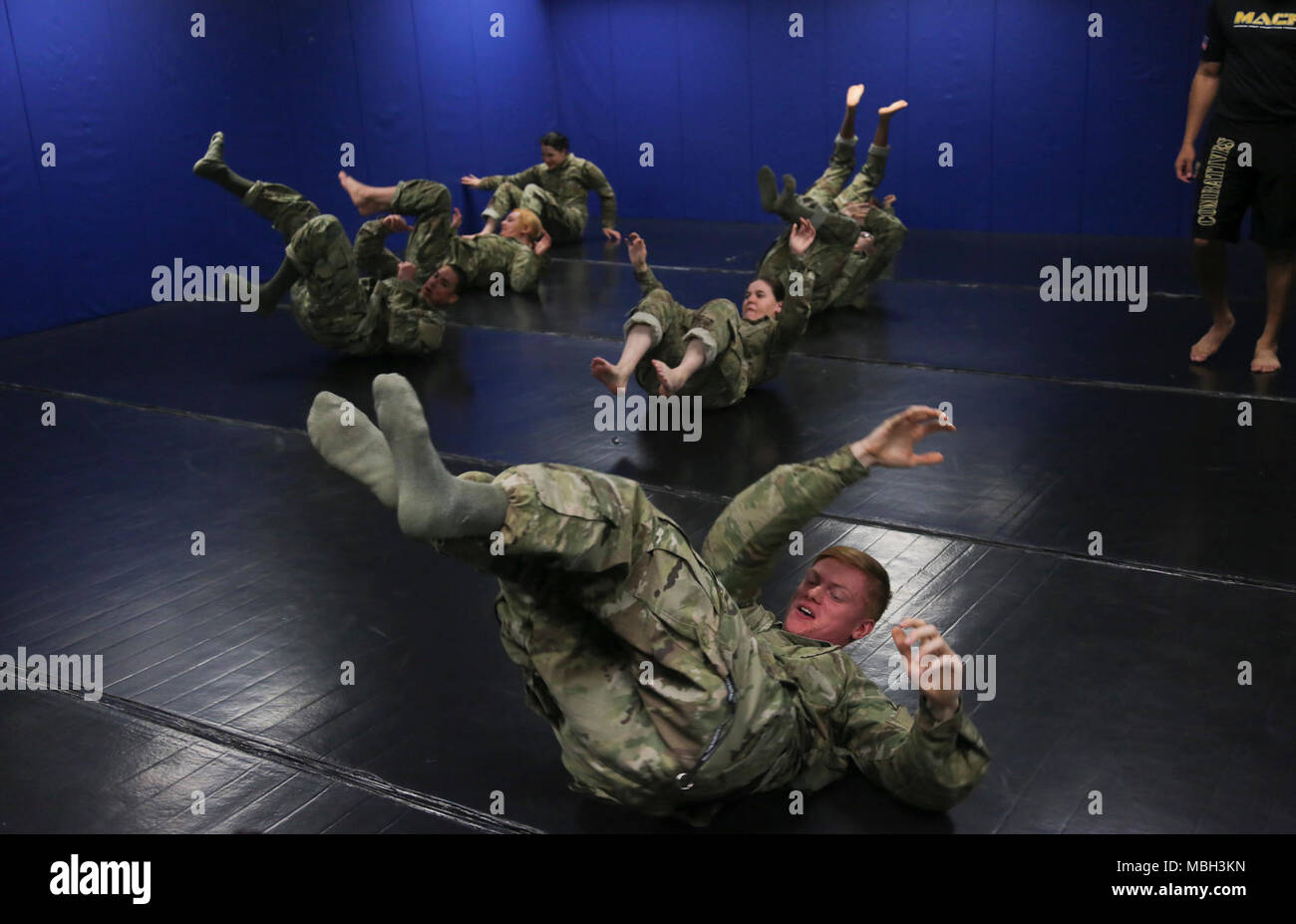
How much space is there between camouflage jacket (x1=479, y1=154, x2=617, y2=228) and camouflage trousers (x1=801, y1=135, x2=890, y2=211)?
2.75 metres

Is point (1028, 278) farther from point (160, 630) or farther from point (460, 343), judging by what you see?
point (160, 630)

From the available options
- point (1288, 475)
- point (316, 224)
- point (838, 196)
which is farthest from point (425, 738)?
point (838, 196)

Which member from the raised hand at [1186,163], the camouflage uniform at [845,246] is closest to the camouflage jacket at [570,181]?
the camouflage uniform at [845,246]

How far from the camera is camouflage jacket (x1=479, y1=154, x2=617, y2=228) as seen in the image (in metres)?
9.84

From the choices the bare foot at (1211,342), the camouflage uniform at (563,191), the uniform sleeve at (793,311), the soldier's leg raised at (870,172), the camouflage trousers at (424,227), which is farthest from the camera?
the camouflage uniform at (563,191)

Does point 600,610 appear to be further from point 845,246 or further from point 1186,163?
point 845,246

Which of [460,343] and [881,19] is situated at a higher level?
[881,19]

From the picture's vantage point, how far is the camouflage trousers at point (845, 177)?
7277 millimetres

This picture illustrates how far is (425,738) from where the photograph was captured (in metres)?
2.92

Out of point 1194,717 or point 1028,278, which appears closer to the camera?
point 1194,717

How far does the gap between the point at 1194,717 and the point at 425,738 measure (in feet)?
5.89

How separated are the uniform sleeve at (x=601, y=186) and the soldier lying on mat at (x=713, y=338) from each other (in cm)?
454

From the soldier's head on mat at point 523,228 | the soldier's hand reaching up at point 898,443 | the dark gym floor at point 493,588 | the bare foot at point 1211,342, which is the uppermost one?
the soldier's head on mat at point 523,228

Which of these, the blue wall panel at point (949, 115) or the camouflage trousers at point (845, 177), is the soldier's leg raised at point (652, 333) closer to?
the camouflage trousers at point (845, 177)
